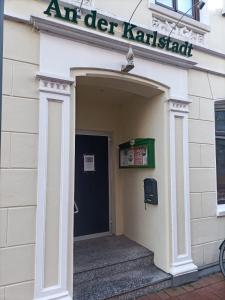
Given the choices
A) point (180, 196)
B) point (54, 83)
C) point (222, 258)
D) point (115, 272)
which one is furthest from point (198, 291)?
point (54, 83)

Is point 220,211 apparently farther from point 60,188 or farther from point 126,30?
point 126,30

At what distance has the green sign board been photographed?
317cm

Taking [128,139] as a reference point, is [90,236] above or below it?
below

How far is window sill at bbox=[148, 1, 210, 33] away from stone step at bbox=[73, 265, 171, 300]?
12.9ft

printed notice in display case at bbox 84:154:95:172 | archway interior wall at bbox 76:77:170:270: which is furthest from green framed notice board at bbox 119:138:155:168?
printed notice in display case at bbox 84:154:95:172

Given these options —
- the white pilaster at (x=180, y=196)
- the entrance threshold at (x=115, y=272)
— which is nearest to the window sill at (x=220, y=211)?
the white pilaster at (x=180, y=196)

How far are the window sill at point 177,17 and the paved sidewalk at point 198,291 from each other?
4.05 metres

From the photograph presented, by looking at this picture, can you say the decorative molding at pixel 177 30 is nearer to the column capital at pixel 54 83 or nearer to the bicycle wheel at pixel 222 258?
the column capital at pixel 54 83

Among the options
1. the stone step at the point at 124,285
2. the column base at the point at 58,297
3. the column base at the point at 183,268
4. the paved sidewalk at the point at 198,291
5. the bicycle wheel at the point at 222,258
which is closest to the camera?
the column base at the point at 58,297

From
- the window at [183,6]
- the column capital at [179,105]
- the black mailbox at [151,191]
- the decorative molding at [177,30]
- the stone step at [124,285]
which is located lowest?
the stone step at [124,285]

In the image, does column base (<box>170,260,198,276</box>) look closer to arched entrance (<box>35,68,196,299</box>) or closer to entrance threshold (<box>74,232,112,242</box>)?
arched entrance (<box>35,68,196,299</box>)

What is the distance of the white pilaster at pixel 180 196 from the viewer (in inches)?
152

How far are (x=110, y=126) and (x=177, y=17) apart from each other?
2.20 meters

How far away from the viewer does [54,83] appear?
121 inches
